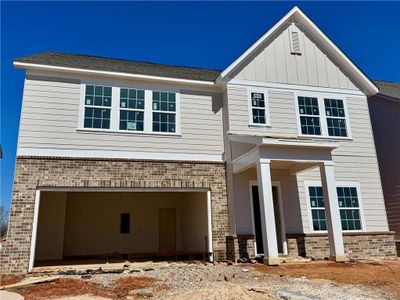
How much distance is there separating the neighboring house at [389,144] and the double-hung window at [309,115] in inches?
189

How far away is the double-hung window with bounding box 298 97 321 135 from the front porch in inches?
62.8

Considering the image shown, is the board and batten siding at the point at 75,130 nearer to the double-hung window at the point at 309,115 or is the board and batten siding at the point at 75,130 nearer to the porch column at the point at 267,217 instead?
the porch column at the point at 267,217

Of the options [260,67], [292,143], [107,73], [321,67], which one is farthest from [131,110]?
[321,67]

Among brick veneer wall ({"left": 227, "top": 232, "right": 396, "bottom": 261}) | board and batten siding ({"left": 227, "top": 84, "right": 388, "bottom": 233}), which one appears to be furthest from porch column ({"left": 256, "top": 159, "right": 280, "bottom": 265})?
board and batten siding ({"left": 227, "top": 84, "right": 388, "bottom": 233})

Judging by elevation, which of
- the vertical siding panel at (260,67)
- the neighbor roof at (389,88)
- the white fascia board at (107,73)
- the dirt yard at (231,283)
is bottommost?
the dirt yard at (231,283)

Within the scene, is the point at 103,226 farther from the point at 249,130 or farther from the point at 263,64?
the point at 263,64

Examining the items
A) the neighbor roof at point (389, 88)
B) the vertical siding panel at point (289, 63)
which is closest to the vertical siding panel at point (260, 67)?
the vertical siding panel at point (289, 63)

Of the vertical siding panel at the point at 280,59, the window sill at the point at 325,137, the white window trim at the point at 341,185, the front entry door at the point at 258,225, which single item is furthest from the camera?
the vertical siding panel at the point at 280,59

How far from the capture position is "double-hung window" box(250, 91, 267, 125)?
13.0m

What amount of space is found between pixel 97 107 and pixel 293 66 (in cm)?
794

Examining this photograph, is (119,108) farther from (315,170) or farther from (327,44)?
(327,44)

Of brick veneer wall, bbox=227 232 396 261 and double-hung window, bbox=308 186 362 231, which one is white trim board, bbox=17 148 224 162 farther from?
double-hung window, bbox=308 186 362 231

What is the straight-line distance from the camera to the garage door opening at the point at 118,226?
13984 millimetres

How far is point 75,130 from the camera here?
Answer: 37.6ft
